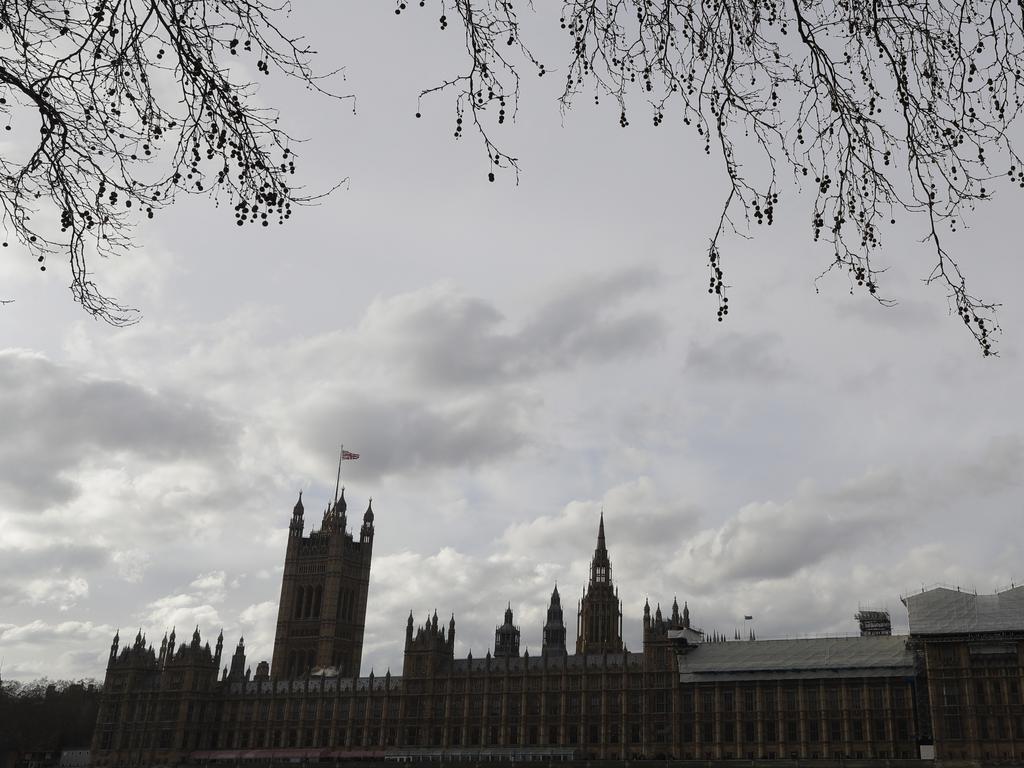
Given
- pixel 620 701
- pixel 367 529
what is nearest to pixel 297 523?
pixel 367 529

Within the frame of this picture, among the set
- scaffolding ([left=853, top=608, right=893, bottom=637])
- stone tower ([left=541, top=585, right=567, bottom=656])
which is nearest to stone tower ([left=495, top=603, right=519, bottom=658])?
stone tower ([left=541, top=585, right=567, bottom=656])

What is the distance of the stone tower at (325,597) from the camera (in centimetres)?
16438

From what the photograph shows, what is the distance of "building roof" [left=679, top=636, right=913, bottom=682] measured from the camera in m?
101

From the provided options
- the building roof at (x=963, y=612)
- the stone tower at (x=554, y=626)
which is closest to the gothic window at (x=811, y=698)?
the building roof at (x=963, y=612)

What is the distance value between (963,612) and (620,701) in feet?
127

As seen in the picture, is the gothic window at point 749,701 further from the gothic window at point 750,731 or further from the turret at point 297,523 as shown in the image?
the turret at point 297,523

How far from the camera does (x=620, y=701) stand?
113m

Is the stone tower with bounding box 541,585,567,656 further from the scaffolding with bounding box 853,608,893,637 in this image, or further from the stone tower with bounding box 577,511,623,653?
the scaffolding with bounding box 853,608,893,637

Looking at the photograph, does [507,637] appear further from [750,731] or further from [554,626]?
[750,731]

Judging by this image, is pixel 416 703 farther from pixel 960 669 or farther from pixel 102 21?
pixel 102 21

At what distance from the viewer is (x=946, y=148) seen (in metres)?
9.46

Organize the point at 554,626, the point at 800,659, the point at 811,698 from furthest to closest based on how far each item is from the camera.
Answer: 1. the point at 554,626
2. the point at 800,659
3. the point at 811,698

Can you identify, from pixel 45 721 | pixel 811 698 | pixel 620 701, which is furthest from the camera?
pixel 45 721

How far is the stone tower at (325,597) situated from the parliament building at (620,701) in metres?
3.28
